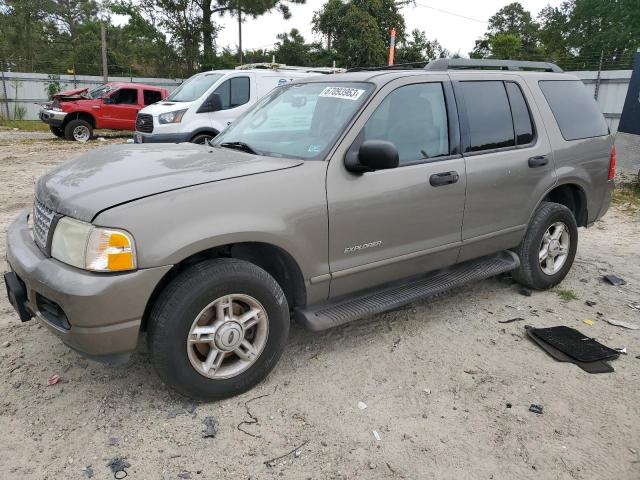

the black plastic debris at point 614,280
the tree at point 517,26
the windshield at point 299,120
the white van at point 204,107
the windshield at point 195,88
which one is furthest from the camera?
the tree at point 517,26

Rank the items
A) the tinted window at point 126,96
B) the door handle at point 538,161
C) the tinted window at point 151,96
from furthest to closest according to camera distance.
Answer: the tinted window at point 151,96, the tinted window at point 126,96, the door handle at point 538,161

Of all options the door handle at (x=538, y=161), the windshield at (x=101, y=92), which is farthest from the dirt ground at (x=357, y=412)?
the windshield at (x=101, y=92)

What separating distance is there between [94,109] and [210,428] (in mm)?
15761

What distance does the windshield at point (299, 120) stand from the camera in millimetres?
3439

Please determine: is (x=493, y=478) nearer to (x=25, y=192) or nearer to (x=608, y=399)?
(x=608, y=399)

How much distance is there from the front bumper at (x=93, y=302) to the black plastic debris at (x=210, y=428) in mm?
564

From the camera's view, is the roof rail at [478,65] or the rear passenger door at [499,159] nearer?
the rear passenger door at [499,159]

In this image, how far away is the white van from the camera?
11.0 meters

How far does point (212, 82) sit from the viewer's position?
11.6 m

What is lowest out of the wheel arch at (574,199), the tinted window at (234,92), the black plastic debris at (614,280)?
the black plastic debris at (614,280)

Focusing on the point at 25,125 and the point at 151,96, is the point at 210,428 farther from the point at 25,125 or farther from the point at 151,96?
the point at 25,125

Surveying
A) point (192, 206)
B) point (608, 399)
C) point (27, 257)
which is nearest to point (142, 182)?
point (192, 206)

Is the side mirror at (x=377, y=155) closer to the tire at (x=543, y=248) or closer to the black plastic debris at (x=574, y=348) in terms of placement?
the black plastic debris at (x=574, y=348)

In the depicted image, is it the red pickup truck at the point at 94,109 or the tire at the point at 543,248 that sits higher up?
the red pickup truck at the point at 94,109
